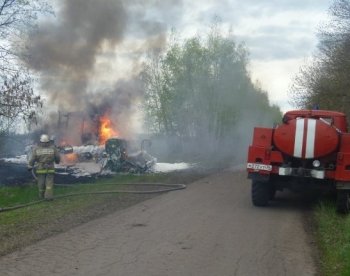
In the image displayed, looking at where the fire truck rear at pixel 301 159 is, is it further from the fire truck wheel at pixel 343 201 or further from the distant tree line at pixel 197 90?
the distant tree line at pixel 197 90

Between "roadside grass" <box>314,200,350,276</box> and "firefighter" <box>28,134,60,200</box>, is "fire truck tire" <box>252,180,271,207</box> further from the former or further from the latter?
"firefighter" <box>28,134,60,200</box>

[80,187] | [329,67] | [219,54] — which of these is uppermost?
[219,54]

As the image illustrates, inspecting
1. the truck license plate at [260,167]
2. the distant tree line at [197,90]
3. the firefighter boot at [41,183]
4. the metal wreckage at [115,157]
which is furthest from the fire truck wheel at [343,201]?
Answer: the distant tree line at [197,90]

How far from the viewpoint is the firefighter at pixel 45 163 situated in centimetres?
1093

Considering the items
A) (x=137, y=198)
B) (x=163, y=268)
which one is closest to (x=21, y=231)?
(x=163, y=268)

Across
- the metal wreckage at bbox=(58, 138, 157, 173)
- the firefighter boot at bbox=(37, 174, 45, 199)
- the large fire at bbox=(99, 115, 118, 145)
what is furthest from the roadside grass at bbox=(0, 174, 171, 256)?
the large fire at bbox=(99, 115, 118, 145)

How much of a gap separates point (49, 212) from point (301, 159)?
5.35 metres

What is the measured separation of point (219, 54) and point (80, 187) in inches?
1208

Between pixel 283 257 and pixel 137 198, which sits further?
pixel 137 198

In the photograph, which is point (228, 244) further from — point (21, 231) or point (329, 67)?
point (329, 67)

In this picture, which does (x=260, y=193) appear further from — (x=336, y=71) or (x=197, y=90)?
(x=197, y=90)

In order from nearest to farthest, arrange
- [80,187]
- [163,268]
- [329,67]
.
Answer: [163,268] < [80,187] < [329,67]

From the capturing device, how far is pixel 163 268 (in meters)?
5.44

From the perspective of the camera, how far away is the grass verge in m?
7.06
